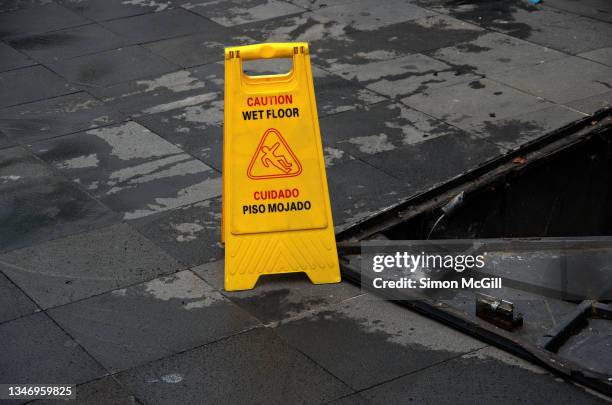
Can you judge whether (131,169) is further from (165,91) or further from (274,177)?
(274,177)

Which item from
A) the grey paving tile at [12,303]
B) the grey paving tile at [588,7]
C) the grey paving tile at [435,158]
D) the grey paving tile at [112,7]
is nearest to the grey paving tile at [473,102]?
the grey paving tile at [435,158]

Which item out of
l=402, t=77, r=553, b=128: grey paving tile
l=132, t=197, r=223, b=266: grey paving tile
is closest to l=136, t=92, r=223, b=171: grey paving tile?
l=132, t=197, r=223, b=266: grey paving tile

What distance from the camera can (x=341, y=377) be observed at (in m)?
5.50

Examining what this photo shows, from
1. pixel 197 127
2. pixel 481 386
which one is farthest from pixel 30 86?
pixel 481 386

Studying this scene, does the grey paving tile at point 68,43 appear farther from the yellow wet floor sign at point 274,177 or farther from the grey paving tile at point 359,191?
the yellow wet floor sign at point 274,177

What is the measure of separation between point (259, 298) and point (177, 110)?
361 cm

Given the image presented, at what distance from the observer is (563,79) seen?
32.6ft

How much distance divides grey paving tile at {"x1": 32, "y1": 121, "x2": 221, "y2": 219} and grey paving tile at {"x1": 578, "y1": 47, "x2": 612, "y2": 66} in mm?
4567

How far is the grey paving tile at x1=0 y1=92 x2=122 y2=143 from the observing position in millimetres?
9102

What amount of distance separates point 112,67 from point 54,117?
4.64 ft

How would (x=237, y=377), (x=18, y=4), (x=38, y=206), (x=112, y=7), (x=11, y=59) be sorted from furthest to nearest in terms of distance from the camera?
(x=18, y=4), (x=112, y=7), (x=11, y=59), (x=38, y=206), (x=237, y=377)

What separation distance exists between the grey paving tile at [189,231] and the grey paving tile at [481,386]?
1.99 meters

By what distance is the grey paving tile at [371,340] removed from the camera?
5.57 metres

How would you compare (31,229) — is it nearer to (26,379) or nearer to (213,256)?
(213,256)
